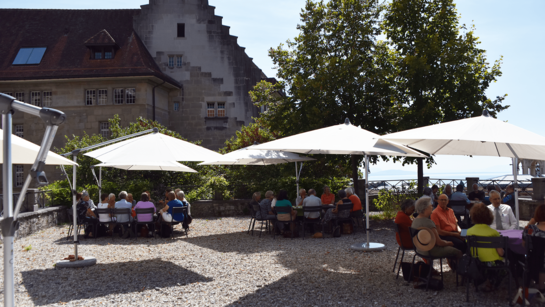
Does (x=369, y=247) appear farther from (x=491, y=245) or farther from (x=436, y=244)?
(x=491, y=245)

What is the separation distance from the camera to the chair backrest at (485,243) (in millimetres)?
6338

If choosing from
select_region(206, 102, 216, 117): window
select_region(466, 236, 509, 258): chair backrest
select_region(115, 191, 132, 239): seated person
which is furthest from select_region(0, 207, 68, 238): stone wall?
select_region(206, 102, 216, 117): window

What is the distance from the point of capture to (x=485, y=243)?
6.39 m

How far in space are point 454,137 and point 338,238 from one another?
602 cm

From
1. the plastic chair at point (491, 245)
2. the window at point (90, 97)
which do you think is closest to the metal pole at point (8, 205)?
the plastic chair at point (491, 245)

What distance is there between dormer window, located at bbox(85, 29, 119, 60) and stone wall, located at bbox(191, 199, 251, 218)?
16038 mm

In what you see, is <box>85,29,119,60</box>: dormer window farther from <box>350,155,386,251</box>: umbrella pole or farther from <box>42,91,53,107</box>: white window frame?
<box>350,155,386,251</box>: umbrella pole

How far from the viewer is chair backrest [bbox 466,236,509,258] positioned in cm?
634

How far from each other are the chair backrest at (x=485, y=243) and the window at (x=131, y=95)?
25911 millimetres

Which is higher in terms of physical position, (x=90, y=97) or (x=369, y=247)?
(x=90, y=97)

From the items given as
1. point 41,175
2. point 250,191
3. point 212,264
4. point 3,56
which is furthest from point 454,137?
point 3,56

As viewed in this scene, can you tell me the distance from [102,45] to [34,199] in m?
17.8

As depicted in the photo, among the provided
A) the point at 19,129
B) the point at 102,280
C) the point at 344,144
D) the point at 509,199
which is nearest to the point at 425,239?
the point at 344,144

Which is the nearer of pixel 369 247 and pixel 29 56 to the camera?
pixel 369 247
